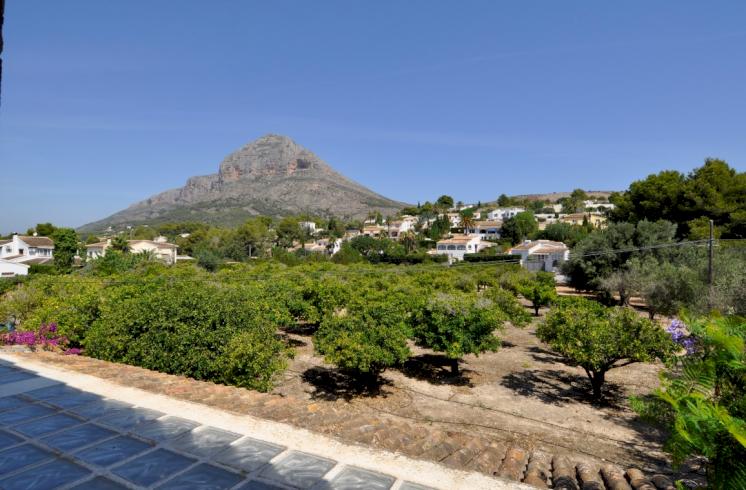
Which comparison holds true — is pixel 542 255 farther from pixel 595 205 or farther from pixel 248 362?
pixel 595 205

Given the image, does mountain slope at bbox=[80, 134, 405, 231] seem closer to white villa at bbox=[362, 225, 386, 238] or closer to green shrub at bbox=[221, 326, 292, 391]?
white villa at bbox=[362, 225, 386, 238]

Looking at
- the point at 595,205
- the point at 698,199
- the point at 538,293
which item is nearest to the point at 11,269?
the point at 538,293

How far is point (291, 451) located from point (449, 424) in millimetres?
6727

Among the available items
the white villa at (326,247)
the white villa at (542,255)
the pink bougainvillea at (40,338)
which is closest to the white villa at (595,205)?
the white villa at (542,255)

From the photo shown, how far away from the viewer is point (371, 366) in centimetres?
1134

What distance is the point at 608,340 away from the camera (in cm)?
1036

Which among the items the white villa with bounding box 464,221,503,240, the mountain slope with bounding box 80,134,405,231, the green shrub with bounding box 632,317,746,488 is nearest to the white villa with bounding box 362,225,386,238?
the white villa with bounding box 464,221,503,240

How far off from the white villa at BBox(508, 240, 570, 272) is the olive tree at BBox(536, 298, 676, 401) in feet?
131

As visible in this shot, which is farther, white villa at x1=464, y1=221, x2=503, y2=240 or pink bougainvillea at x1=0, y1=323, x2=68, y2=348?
white villa at x1=464, y1=221, x2=503, y2=240

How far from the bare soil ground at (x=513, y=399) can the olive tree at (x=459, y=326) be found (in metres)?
1.26

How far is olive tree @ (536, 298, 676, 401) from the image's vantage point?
10.1 metres

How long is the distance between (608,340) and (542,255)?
1778 inches

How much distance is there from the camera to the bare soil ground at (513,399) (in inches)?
341

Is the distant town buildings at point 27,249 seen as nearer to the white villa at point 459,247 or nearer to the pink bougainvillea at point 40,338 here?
the white villa at point 459,247
